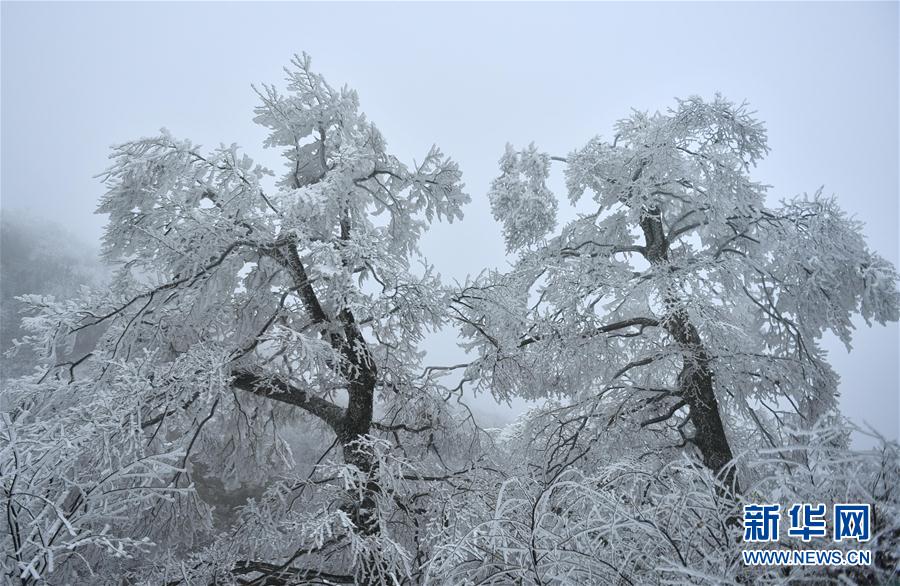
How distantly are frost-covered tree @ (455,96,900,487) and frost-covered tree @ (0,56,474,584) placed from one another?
1.33 m

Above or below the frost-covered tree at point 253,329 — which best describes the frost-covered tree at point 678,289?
above

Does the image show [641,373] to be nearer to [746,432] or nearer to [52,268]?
[746,432]

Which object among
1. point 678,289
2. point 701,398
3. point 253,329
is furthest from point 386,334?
point 701,398

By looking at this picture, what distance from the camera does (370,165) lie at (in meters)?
5.86

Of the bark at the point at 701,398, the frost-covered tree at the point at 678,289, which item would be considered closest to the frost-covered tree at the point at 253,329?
the frost-covered tree at the point at 678,289

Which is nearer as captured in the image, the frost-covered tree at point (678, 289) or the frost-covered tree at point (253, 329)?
the frost-covered tree at point (253, 329)

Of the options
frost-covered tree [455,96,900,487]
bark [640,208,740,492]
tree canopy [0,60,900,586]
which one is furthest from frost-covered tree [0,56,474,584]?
bark [640,208,740,492]

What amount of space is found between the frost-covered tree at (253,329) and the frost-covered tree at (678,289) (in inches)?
52.4

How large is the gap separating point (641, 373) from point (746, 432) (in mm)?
1853

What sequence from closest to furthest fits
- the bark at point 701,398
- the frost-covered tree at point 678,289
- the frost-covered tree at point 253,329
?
the frost-covered tree at point 253,329 < the frost-covered tree at point 678,289 < the bark at point 701,398

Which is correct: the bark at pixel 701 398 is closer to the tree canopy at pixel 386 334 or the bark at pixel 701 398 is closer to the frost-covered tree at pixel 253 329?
the tree canopy at pixel 386 334

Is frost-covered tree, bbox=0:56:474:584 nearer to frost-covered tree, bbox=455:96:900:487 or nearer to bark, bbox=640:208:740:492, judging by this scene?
frost-covered tree, bbox=455:96:900:487

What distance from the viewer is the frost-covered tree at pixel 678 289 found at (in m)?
5.57

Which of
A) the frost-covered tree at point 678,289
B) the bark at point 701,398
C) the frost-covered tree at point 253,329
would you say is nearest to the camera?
the frost-covered tree at point 253,329
